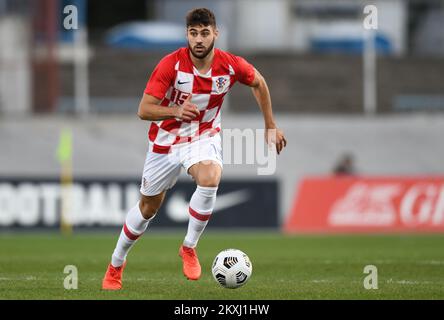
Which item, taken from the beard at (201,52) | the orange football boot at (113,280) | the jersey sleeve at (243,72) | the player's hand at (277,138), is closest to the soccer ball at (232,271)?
the orange football boot at (113,280)

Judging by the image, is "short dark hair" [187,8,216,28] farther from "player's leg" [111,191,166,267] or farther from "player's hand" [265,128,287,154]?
"player's leg" [111,191,166,267]

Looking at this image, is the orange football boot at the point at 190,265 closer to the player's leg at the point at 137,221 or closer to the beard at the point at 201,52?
the player's leg at the point at 137,221

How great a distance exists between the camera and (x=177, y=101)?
405 inches

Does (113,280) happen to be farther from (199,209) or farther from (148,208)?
(199,209)

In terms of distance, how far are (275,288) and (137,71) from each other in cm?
2325

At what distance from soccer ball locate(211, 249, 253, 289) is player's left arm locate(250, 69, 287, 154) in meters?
1.12

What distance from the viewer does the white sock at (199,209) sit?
10.1m

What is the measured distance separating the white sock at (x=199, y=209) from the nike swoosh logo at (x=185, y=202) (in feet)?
44.2

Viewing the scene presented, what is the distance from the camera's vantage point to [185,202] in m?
24.0

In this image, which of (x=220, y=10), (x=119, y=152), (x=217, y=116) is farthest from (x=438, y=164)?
(x=217, y=116)

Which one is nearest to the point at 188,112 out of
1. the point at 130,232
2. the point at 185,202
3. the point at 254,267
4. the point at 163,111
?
the point at 163,111
